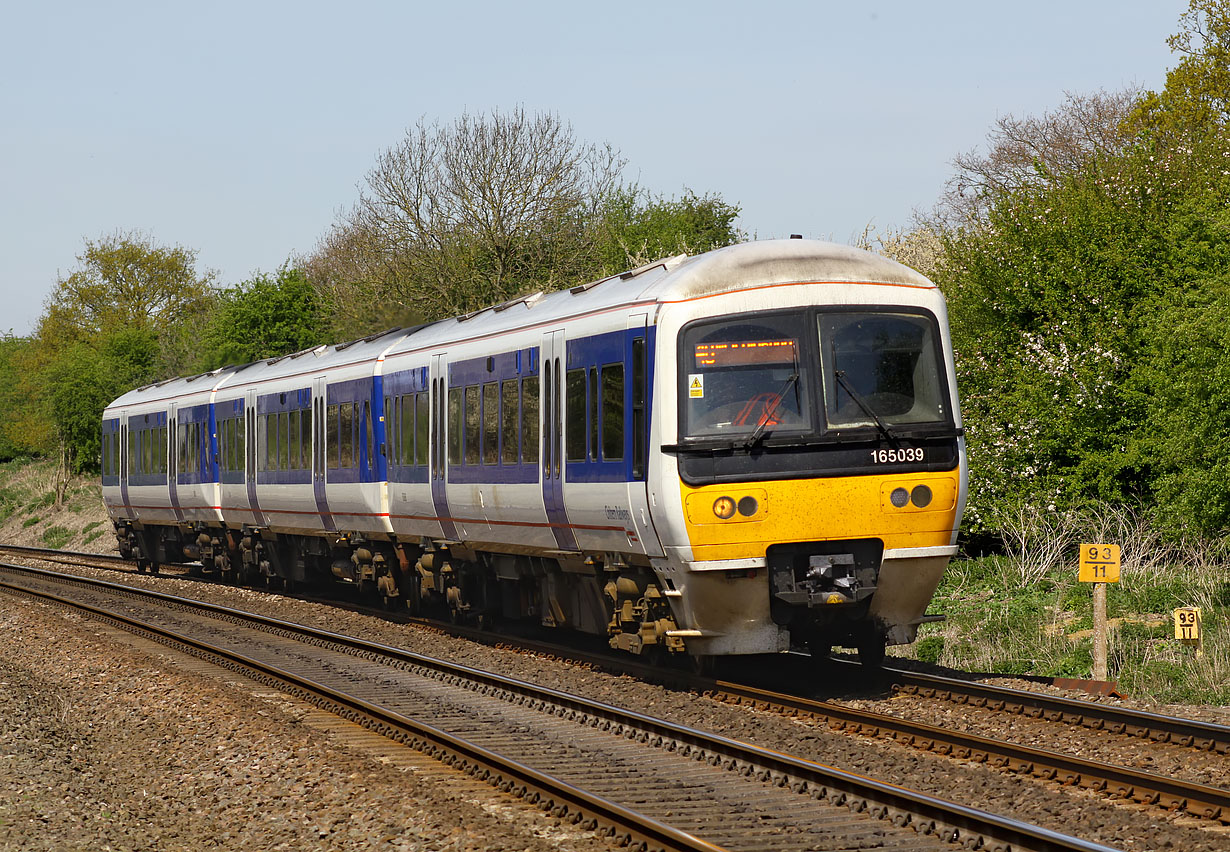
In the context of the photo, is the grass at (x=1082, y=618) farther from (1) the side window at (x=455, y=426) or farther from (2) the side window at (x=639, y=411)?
(1) the side window at (x=455, y=426)

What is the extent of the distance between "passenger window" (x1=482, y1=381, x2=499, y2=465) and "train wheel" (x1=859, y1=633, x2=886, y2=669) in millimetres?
4412

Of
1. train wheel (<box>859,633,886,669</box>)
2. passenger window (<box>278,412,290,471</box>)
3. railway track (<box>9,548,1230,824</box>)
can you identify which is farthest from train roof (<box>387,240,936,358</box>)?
passenger window (<box>278,412,290,471</box>)

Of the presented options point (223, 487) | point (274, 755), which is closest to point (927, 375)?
point (274, 755)

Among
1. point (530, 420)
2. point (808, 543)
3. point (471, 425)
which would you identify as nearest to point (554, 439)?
point (530, 420)

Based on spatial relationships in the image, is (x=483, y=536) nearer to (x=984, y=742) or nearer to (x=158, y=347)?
(x=984, y=742)

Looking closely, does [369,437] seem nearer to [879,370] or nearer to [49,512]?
[879,370]

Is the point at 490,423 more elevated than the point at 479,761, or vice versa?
the point at 490,423

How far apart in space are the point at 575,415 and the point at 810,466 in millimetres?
2687

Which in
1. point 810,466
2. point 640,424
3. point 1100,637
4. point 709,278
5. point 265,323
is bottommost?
point 1100,637

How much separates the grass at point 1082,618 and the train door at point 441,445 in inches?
213

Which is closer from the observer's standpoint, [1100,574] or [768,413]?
[768,413]

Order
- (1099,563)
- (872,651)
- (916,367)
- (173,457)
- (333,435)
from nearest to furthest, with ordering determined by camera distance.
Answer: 1. (916,367)
2. (872,651)
3. (1099,563)
4. (333,435)
5. (173,457)

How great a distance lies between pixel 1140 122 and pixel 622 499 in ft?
116

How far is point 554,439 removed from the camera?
13.3 metres
